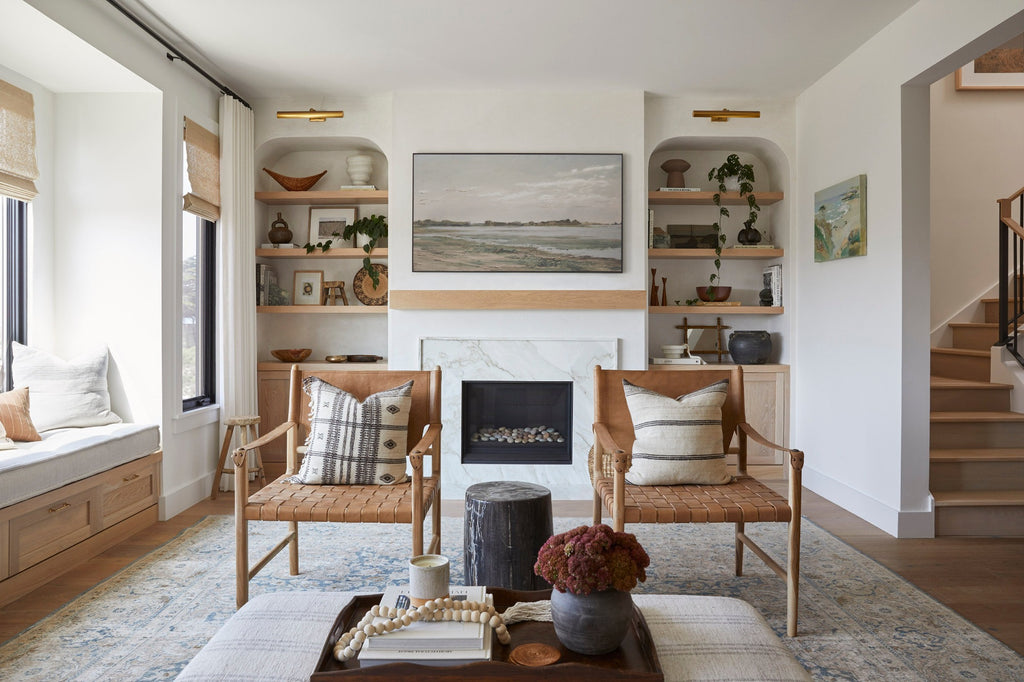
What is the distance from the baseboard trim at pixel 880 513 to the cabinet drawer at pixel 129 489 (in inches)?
155

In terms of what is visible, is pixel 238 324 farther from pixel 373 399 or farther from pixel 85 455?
pixel 373 399

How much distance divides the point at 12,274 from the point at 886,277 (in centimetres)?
466

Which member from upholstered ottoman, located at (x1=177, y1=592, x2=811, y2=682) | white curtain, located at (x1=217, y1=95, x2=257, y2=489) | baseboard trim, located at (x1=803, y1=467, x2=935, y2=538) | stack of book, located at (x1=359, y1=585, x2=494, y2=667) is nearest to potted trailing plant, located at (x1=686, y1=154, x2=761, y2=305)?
baseboard trim, located at (x1=803, y1=467, x2=935, y2=538)

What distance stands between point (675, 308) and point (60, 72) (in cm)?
395

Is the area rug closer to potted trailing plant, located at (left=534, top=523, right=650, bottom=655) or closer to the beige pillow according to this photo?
the beige pillow

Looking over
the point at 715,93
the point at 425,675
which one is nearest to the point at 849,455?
the point at 715,93

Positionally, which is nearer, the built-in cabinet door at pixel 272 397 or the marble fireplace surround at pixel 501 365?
the marble fireplace surround at pixel 501 365

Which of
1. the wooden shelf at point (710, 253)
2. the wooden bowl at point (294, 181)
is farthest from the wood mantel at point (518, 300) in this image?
the wooden bowl at point (294, 181)

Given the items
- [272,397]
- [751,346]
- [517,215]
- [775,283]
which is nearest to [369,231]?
[517,215]

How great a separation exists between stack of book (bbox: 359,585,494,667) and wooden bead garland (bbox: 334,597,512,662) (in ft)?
0.04

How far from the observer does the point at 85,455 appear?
3.23m

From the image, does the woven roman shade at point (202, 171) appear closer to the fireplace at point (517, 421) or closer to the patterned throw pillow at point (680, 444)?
the fireplace at point (517, 421)

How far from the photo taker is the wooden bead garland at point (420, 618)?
1.53m

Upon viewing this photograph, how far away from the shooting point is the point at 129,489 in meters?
3.61
